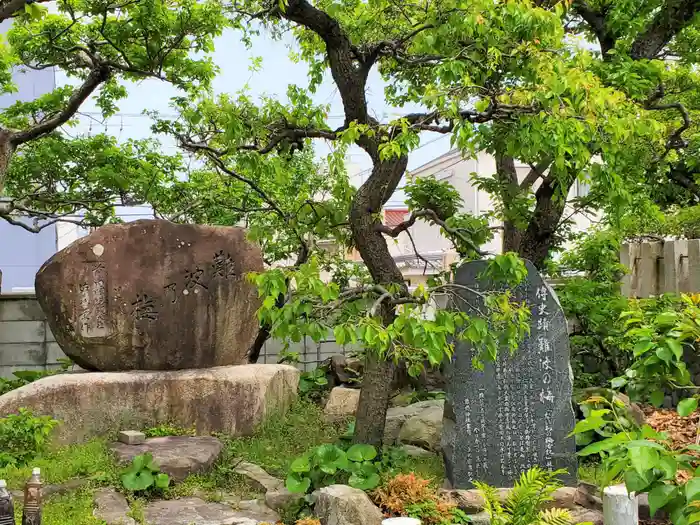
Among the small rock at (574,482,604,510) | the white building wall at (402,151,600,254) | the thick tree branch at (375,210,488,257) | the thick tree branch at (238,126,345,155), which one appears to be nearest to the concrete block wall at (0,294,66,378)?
the thick tree branch at (238,126,345,155)

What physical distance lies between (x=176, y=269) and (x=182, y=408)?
1.85 m

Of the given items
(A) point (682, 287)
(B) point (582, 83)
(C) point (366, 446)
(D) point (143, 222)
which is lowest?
(C) point (366, 446)

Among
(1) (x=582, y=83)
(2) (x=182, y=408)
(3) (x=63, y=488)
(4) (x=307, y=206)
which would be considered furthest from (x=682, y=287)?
(3) (x=63, y=488)

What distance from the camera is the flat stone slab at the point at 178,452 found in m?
6.89

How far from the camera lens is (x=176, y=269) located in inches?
349

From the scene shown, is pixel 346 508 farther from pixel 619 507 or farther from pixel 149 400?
pixel 149 400

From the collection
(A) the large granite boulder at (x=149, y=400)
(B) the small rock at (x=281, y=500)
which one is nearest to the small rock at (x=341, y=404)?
(A) the large granite boulder at (x=149, y=400)

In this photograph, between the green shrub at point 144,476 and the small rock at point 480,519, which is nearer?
the small rock at point 480,519

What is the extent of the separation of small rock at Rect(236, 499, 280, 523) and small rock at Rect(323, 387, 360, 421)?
10.5 feet

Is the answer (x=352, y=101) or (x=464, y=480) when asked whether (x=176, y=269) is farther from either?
(x=464, y=480)

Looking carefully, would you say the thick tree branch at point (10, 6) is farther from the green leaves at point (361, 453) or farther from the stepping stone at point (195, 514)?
the green leaves at point (361, 453)

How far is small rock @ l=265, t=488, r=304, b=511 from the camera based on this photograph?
625 cm

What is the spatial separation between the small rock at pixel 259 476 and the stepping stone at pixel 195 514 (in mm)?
506

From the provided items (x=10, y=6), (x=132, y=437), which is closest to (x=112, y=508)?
(x=132, y=437)
